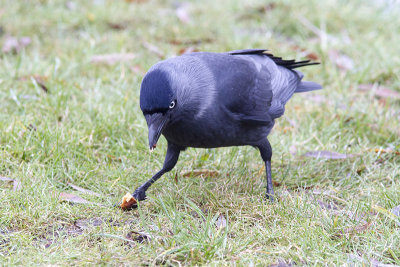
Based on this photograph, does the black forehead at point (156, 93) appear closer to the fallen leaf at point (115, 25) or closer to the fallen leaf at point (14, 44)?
the fallen leaf at point (14, 44)

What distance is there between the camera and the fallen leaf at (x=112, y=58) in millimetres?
5230

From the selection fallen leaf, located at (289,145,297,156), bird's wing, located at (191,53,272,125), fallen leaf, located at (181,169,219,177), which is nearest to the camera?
bird's wing, located at (191,53,272,125)

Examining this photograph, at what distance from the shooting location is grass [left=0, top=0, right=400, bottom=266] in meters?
2.67

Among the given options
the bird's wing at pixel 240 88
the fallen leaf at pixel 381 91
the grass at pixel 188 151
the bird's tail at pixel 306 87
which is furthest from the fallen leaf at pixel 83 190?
the fallen leaf at pixel 381 91

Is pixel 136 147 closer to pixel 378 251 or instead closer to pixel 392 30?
pixel 378 251

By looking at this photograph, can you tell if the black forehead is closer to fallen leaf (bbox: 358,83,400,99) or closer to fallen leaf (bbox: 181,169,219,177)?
fallen leaf (bbox: 181,169,219,177)

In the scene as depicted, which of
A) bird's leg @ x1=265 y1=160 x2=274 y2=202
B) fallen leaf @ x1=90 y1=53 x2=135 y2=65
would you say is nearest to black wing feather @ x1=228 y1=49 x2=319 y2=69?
bird's leg @ x1=265 y1=160 x2=274 y2=202

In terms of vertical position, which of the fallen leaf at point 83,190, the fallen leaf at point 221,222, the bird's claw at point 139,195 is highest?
the fallen leaf at point 221,222

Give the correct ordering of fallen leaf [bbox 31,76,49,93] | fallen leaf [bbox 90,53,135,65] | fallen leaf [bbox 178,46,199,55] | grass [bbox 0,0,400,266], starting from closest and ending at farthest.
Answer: grass [bbox 0,0,400,266] → fallen leaf [bbox 31,76,49,93] → fallen leaf [bbox 90,53,135,65] → fallen leaf [bbox 178,46,199,55]

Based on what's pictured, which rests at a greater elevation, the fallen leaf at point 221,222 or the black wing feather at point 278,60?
the black wing feather at point 278,60

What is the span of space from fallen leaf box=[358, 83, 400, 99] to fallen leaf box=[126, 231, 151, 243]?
3.11m

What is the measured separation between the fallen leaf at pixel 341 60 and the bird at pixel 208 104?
1.96 metres

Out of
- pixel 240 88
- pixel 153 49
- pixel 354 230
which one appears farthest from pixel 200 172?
pixel 153 49

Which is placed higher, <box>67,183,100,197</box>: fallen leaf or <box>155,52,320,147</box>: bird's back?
<box>155,52,320,147</box>: bird's back
